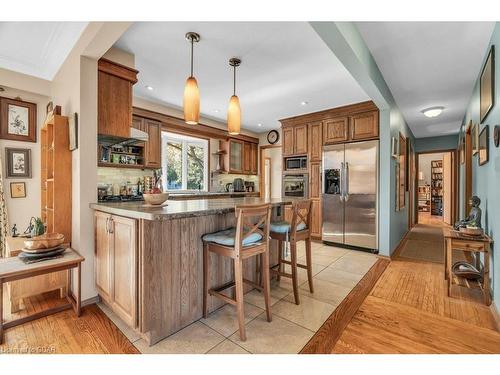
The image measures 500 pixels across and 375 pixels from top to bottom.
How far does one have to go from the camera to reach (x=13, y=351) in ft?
5.10

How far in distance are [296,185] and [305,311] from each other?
10.5 ft

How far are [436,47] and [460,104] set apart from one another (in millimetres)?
2388

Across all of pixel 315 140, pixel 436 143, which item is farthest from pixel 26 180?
pixel 436 143

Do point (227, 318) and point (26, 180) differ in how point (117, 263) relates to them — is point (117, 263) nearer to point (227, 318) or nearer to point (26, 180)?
point (227, 318)

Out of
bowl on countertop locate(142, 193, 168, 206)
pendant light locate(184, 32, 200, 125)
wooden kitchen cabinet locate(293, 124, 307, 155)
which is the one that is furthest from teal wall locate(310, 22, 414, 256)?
bowl on countertop locate(142, 193, 168, 206)

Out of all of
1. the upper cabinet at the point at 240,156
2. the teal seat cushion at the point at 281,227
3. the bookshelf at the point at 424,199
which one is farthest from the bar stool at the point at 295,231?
the bookshelf at the point at 424,199

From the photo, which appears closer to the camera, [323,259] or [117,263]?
[117,263]

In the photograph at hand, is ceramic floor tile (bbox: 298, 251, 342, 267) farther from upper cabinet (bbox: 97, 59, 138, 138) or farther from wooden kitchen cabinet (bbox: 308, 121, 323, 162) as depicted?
upper cabinet (bbox: 97, 59, 138, 138)

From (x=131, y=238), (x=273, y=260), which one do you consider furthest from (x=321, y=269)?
(x=131, y=238)

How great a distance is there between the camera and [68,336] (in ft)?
5.58

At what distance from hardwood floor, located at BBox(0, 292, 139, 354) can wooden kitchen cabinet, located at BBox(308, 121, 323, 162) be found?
4.06m

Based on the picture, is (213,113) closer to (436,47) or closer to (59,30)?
(59,30)

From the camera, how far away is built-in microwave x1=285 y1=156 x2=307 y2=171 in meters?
4.92

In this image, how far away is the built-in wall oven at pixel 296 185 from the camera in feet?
15.9
